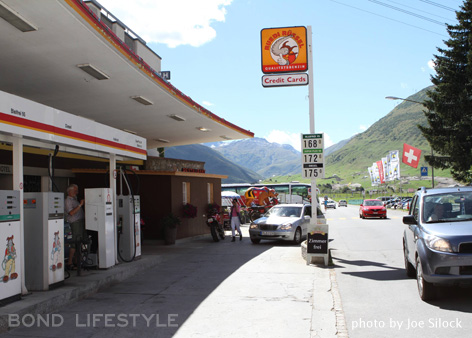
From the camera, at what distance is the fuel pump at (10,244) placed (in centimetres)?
646

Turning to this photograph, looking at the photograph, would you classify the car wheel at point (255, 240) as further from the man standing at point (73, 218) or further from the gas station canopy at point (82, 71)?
the man standing at point (73, 218)

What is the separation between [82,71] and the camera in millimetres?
10438

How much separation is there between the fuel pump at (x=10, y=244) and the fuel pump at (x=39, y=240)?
2.31 feet

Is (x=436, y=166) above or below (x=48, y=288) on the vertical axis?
above

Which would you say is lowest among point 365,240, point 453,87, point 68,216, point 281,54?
point 365,240

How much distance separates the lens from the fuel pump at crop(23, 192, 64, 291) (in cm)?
759

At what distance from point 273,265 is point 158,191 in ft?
22.9

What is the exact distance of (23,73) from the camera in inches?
408

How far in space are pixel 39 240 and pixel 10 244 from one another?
1017 millimetres

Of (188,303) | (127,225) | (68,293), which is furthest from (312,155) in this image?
(68,293)

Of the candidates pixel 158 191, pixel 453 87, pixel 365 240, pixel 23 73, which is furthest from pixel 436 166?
pixel 23 73

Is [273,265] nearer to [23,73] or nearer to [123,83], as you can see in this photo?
[123,83]

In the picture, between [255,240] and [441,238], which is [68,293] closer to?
[441,238]

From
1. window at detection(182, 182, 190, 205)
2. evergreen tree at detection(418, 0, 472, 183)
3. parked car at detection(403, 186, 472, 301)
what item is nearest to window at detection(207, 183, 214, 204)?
window at detection(182, 182, 190, 205)
